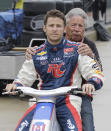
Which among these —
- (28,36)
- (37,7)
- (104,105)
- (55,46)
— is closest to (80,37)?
(55,46)

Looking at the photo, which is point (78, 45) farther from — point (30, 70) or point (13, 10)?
point (13, 10)

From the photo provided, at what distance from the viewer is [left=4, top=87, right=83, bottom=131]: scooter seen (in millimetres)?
3526

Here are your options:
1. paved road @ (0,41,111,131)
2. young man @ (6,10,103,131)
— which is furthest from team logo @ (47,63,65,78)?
paved road @ (0,41,111,131)

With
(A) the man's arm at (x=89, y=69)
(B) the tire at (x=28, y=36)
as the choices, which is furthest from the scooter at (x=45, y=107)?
(B) the tire at (x=28, y=36)

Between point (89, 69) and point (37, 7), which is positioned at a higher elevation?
point (37, 7)

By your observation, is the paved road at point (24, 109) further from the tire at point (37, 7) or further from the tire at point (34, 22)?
the tire at point (37, 7)

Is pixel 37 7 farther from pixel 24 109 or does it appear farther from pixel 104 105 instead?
pixel 104 105

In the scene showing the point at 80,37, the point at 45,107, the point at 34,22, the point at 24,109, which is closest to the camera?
the point at 45,107

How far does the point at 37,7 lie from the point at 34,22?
10.4 inches

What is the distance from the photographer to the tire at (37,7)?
733 cm

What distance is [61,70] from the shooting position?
13.4 ft

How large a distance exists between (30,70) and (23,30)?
333 centimetres

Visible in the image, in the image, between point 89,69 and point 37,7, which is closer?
point 89,69

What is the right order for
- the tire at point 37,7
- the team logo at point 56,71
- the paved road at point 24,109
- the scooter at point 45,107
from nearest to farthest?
the scooter at point 45,107 < the team logo at point 56,71 < the paved road at point 24,109 < the tire at point 37,7
